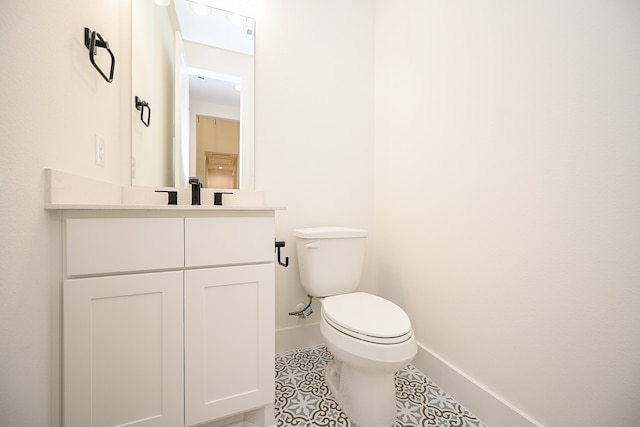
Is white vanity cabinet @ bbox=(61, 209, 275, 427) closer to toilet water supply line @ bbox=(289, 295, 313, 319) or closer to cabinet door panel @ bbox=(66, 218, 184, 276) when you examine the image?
cabinet door panel @ bbox=(66, 218, 184, 276)

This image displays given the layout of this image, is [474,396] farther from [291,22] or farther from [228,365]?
[291,22]

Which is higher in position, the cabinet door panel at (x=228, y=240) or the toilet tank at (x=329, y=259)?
the cabinet door panel at (x=228, y=240)

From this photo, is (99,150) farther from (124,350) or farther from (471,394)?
(471,394)

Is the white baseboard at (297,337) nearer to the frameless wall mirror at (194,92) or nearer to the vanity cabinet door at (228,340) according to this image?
the vanity cabinet door at (228,340)

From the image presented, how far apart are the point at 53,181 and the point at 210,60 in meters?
1.07

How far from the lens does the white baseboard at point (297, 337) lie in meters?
1.59

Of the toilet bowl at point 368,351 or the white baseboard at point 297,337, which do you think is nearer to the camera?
the toilet bowl at point 368,351

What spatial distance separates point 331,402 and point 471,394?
622 mm

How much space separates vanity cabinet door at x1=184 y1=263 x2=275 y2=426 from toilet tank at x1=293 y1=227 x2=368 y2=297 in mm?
440

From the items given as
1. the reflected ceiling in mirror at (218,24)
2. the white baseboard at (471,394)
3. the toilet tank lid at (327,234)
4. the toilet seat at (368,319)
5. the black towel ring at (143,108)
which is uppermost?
the reflected ceiling in mirror at (218,24)

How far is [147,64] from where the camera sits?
4.28ft

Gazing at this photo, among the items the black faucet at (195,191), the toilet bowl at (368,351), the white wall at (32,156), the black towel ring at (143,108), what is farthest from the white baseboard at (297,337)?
the black towel ring at (143,108)

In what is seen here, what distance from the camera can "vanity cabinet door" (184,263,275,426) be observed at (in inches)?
34.3

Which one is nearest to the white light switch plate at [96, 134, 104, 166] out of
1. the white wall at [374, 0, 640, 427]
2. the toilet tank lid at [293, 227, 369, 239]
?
the toilet tank lid at [293, 227, 369, 239]
